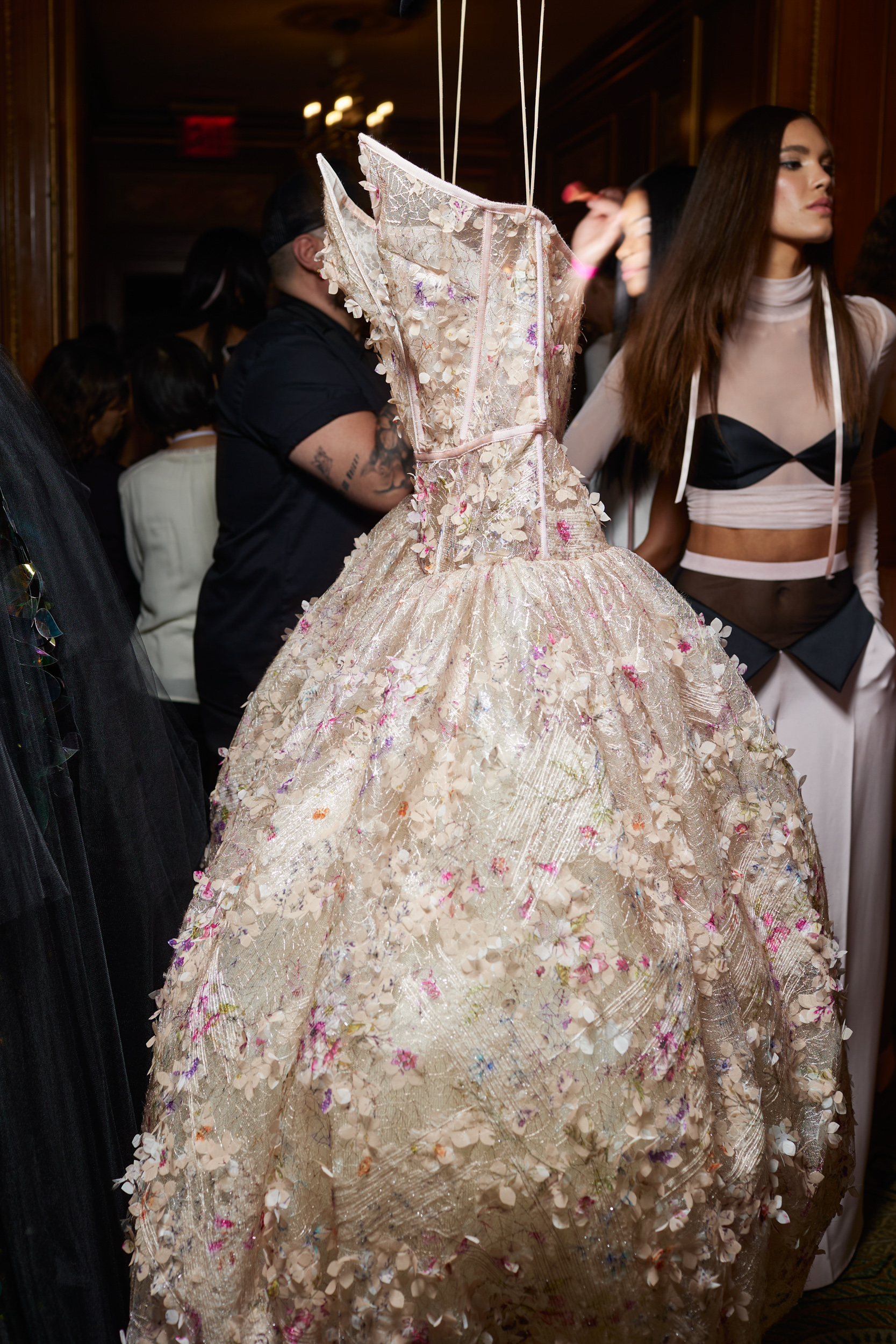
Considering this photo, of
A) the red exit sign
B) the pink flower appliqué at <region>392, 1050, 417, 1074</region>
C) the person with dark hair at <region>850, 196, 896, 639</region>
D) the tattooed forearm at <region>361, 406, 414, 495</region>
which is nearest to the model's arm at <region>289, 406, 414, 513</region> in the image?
the tattooed forearm at <region>361, 406, 414, 495</region>

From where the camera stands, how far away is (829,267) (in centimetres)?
152

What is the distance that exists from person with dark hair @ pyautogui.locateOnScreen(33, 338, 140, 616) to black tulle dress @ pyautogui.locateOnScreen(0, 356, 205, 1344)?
44.7 inches

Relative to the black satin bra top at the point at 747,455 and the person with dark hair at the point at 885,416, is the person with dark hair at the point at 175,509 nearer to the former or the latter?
the black satin bra top at the point at 747,455

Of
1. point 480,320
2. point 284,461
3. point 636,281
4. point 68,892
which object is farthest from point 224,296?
point 68,892

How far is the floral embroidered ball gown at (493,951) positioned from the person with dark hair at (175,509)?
923mm

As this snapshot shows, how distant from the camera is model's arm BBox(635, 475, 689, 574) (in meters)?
1.63

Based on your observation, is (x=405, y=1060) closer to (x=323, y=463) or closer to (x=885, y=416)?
(x=323, y=463)

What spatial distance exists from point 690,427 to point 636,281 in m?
0.29

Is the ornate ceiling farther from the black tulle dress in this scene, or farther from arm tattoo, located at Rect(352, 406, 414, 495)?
the black tulle dress

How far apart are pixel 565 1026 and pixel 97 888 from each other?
A: 1.54 feet

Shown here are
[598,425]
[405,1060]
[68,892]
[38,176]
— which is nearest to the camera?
[405,1060]

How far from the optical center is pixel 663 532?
163cm

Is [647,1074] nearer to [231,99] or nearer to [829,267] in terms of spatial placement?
[829,267]

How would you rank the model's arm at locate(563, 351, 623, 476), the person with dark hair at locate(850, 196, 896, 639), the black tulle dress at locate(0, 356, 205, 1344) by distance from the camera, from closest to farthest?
the black tulle dress at locate(0, 356, 205, 1344) → the model's arm at locate(563, 351, 623, 476) → the person with dark hair at locate(850, 196, 896, 639)
